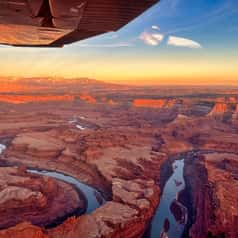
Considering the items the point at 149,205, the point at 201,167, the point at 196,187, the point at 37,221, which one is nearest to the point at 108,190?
the point at 149,205

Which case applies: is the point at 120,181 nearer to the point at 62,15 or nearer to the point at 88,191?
the point at 88,191

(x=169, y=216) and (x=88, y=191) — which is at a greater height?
(x=88, y=191)

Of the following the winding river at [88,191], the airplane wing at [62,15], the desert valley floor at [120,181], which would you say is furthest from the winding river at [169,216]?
the airplane wing at [62,15]

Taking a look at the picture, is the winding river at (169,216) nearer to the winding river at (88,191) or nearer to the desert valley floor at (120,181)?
the desert valley floor at (120,181)

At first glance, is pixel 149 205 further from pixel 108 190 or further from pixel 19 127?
pixel 19 127

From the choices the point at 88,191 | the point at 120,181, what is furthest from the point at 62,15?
the point at 88,191
